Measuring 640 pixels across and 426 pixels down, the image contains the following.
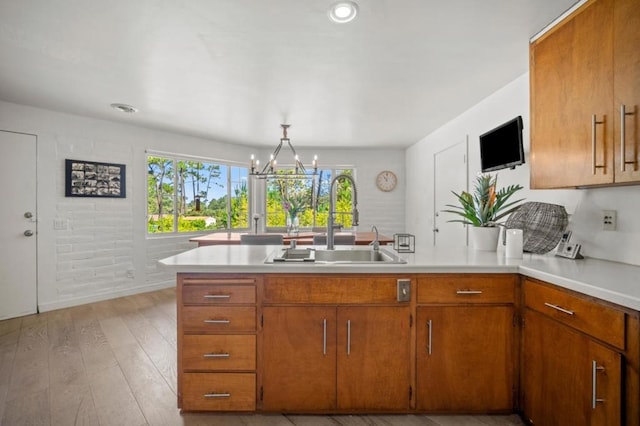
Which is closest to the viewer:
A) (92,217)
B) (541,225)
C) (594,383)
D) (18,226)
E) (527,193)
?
(594,383)

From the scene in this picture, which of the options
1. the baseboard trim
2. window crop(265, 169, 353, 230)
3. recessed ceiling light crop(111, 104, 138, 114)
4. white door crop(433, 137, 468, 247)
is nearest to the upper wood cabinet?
white door crop(433, 137, 468, 247)

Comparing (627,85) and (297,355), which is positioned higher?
(627,85)

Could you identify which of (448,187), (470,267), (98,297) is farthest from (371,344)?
(98,297)

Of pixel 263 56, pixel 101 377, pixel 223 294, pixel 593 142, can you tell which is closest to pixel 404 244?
pixel 593 142

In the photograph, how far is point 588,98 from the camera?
61.1 inches

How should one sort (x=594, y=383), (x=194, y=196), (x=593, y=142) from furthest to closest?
(x=194, y=196) < (x=593, y=142) < (x=594, y=383)

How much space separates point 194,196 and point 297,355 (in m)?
4.03

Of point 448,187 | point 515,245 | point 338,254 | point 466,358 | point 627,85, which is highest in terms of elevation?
point 627,85

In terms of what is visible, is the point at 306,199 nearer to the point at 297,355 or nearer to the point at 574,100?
the point at 297,355

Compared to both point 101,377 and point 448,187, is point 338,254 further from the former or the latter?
point 448,187

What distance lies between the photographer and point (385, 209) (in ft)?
19.7

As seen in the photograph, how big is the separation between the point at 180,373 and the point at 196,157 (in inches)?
156

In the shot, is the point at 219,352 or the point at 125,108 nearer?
the point at 219,352

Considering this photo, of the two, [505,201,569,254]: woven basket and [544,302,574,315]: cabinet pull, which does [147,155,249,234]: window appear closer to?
[505,201,569,254]: woven basket
